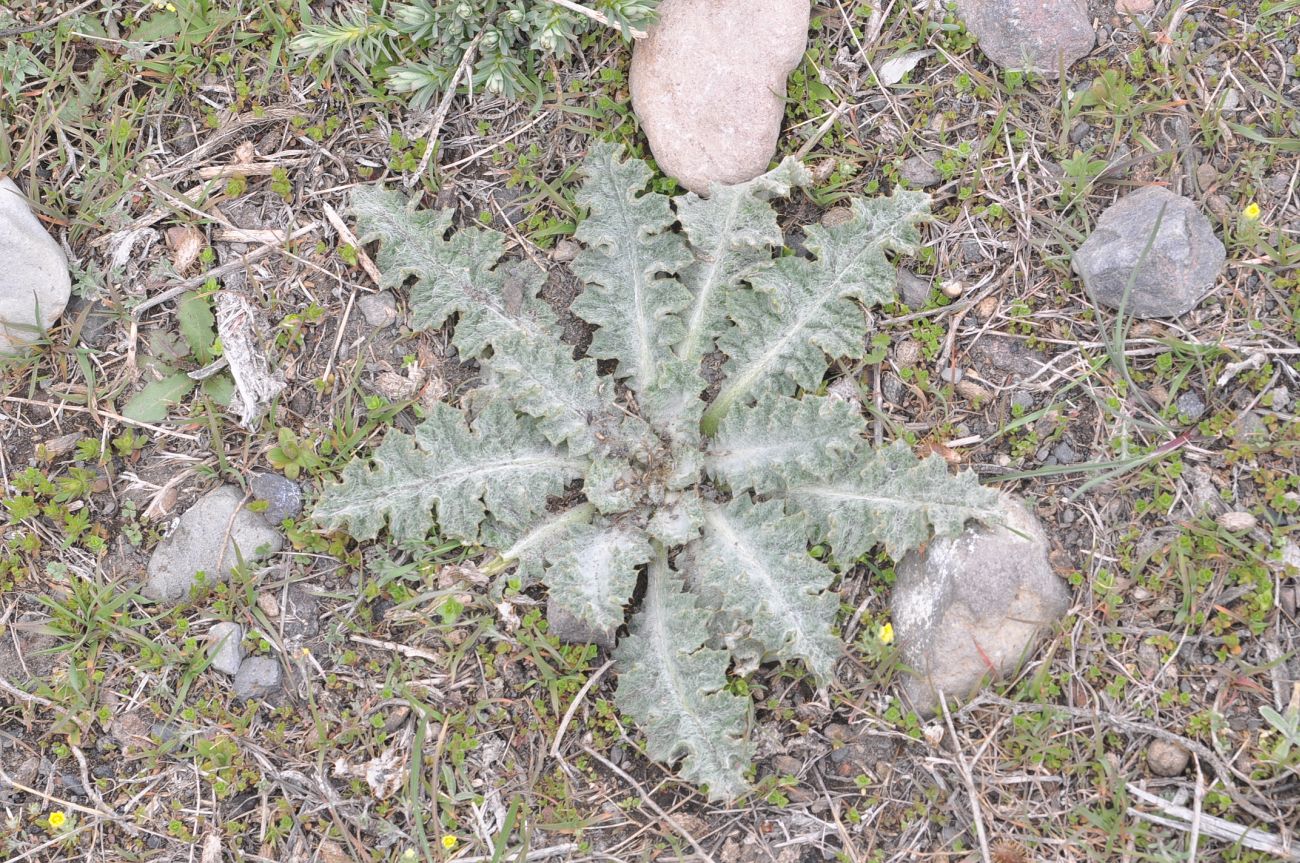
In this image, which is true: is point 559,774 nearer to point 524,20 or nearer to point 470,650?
point 470,650

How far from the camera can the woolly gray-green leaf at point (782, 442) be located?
3223 millimetres

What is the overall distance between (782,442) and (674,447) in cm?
37

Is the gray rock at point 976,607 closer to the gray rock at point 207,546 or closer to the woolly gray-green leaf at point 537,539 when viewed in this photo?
the woolly gray-green leaf at point 537,539

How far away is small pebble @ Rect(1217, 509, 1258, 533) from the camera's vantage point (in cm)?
323

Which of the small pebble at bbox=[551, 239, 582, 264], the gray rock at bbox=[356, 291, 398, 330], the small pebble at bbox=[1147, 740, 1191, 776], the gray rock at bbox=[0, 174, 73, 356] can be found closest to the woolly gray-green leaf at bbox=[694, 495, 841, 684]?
the small pebble at bbox=[1147, 740, 1191, 776]

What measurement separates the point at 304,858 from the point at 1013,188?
3.34 m

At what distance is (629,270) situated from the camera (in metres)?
3.49

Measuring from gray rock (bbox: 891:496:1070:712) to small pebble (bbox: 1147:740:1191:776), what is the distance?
0.50m

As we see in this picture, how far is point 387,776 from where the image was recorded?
3.30 m

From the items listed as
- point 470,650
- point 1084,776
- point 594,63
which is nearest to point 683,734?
point 470,650

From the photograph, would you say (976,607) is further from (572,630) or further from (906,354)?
(572,630)

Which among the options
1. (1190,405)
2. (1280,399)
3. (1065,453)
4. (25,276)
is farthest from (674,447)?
(25,276)

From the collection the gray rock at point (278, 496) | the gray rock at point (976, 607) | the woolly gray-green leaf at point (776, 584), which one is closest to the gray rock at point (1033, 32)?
the gray rock at point (976, 607)

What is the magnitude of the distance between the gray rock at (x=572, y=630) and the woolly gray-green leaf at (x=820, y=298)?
2.79ft
